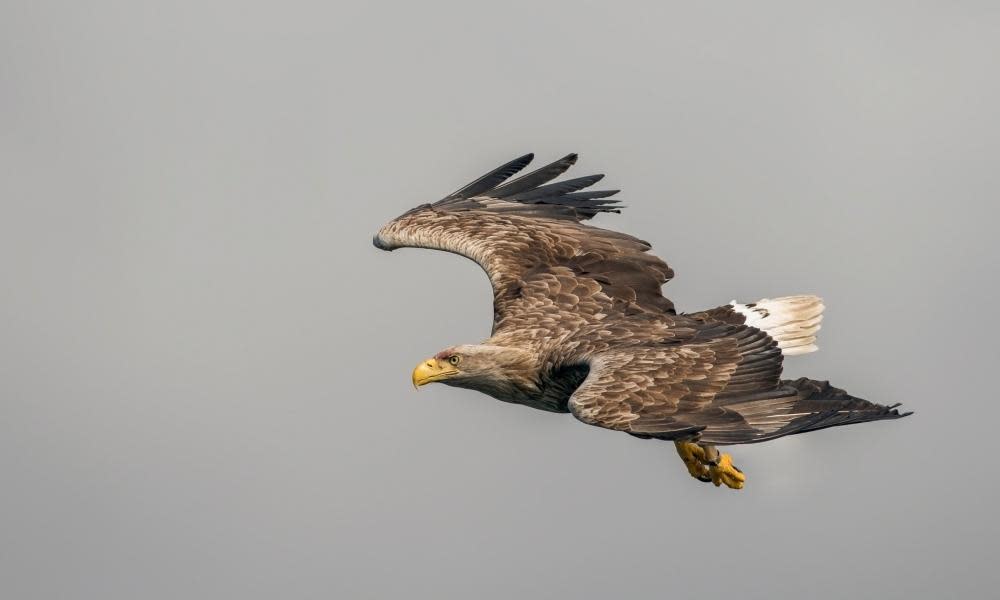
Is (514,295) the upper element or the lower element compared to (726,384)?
upper

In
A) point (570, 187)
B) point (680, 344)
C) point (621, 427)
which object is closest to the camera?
point (621, 427)

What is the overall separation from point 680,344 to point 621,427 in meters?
1.69

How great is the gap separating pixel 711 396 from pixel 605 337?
5.98ft

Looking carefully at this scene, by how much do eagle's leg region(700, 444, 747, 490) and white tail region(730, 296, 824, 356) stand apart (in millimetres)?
1665

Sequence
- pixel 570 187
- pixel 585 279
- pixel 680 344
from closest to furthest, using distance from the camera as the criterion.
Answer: pixel 680 344
pixel 585 279
pixel 570 187

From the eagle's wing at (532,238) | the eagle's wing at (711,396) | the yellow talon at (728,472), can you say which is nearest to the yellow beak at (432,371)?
the eagle's wing at (532,238)

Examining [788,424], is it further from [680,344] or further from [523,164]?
[523,164]

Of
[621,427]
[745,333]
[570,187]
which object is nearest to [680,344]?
[745,333]

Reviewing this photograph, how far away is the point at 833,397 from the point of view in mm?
17188

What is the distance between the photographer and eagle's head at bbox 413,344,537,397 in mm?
18891

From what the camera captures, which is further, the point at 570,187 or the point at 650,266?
the point at 570,187

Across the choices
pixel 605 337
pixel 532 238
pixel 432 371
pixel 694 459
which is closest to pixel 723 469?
pixel 694 459

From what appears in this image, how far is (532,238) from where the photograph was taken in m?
21.2

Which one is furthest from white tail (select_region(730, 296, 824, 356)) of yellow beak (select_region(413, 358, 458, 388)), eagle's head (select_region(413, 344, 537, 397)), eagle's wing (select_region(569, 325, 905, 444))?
yellow beak (select_region(413, 358, 458, 388))
